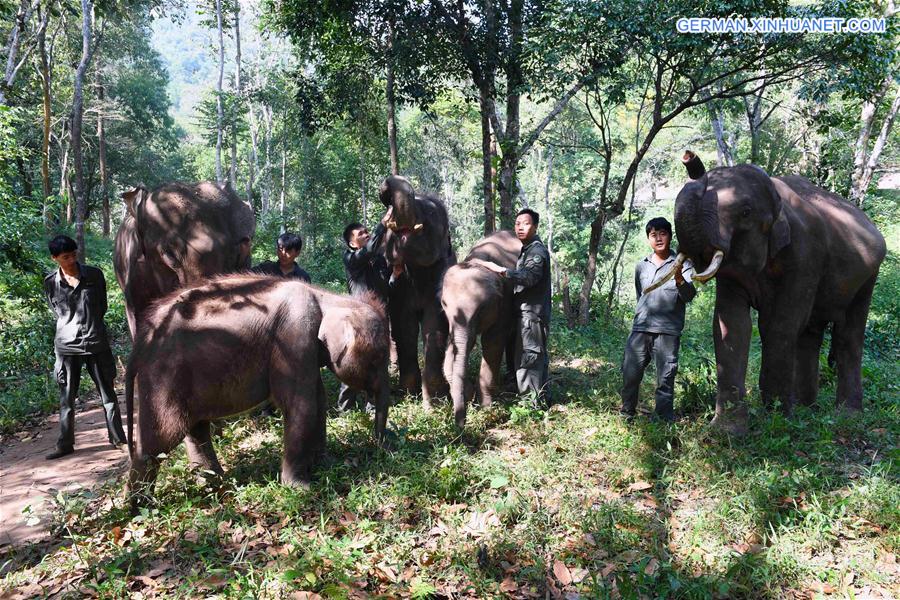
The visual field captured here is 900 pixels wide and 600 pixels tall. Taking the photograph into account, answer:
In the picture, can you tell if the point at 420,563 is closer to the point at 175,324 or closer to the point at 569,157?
the point at 175,324

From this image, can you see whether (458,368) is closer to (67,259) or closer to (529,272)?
(529,272)

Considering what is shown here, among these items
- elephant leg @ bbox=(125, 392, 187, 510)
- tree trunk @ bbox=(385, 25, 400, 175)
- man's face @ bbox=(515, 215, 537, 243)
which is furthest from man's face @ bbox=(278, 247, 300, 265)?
tree trunk @ bbox=(385, 25, 400, 175)

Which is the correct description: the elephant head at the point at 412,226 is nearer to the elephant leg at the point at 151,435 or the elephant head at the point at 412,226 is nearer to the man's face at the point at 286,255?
the man's face at the point at 286,255

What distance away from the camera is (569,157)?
2369cm

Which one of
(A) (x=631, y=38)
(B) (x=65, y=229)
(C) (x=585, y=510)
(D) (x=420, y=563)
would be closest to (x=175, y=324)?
(D) (x=420, y=563)

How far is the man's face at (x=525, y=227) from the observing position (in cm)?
649

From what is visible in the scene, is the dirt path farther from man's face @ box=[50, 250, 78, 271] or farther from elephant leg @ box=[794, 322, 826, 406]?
elephant leg @ box=[794, 322, 826, 406]

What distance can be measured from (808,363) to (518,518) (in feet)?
13.1

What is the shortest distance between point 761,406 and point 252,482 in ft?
15.9

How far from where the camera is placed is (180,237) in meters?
5.61

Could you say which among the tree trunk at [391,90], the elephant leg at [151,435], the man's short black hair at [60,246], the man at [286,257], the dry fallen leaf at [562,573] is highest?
the tree trunk at [391,90]

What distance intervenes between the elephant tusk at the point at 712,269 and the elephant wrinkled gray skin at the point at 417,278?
291cm

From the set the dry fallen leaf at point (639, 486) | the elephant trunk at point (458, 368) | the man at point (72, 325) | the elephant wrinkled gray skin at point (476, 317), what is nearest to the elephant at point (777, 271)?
the dry fallen leaf at point (639, 486)

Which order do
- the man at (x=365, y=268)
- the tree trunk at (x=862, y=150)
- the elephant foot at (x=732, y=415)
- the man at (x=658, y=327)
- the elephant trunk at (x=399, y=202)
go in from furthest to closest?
1. the tree trunk at (x=862, y=150)
2. the man at (x=365, y=268)
3. the elephant trunk at (x=399, y=202)
4. the man at (x=658, y=327)
5. the elephant foot at (x=732, y=415)
